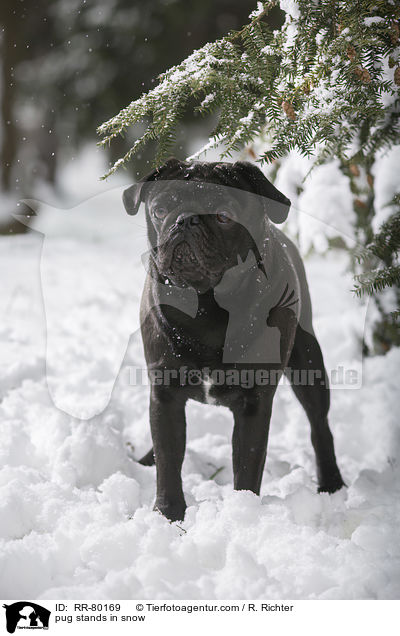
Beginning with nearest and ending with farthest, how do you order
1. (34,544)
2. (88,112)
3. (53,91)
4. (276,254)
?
(34,544)
(276,254)
(88,112)
(53,91)

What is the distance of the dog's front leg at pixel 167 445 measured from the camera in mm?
1563

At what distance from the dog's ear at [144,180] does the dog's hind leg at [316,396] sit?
2.44ft

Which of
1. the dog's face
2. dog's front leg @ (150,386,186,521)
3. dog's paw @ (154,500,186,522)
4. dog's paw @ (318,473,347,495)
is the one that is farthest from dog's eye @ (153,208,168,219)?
dog's paw @ (318,473,347,495)

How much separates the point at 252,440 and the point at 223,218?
2.10 ft

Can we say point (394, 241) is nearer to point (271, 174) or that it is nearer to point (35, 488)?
point (271, 174)

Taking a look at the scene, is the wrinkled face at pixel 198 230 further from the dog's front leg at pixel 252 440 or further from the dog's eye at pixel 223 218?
the dog's front leg at pixel 252 440

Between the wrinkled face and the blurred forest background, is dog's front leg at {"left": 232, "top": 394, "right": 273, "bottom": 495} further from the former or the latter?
the blurred forest background

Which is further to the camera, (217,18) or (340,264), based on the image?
(340,264)

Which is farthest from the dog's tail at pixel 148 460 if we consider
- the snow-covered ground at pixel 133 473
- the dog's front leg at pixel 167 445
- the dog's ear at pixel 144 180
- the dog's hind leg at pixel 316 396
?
the dog's ear at pixel 144 180

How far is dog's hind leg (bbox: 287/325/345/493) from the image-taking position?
190cm

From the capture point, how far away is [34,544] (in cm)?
133

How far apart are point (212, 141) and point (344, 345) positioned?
1871 millimetres

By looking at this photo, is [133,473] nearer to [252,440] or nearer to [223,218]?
[252,440]

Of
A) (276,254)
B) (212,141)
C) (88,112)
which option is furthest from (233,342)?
(88,112)
